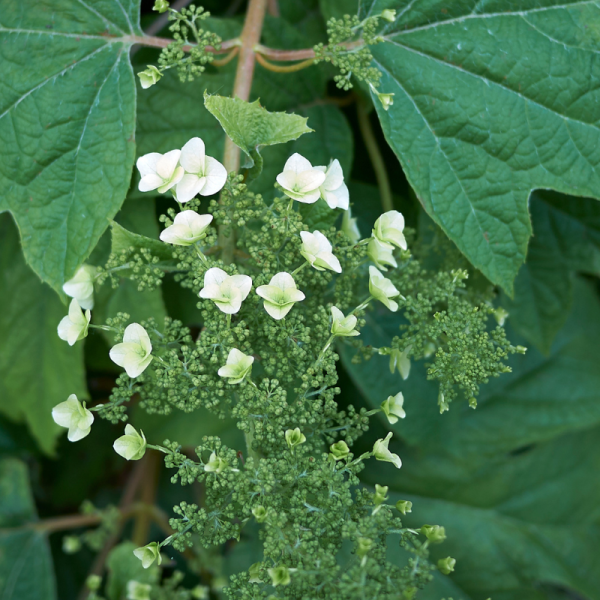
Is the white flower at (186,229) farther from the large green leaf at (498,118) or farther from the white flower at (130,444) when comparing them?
the large green leaf at (498,118)

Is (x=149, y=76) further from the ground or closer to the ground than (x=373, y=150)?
further from the ground

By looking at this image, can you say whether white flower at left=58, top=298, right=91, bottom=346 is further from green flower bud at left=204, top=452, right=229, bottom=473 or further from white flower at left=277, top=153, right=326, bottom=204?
white flower at left=277, top=153, right=326, bottom=204

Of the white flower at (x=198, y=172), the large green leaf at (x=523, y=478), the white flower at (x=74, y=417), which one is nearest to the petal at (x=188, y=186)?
the white flower at (x=198, y=172)

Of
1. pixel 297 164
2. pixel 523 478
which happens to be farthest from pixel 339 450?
Answer: pixel 523 478

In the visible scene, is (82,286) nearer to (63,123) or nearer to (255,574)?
(63,123)

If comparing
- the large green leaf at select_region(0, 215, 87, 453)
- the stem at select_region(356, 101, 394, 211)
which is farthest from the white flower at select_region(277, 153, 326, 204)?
the large green leaf at select_region(0, 215, 87, 453)

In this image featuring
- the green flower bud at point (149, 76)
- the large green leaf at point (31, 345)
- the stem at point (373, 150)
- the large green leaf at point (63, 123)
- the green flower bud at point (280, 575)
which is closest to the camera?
the green flower bud at point (280, 575)

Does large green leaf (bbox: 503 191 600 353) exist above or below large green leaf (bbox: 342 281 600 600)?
above
